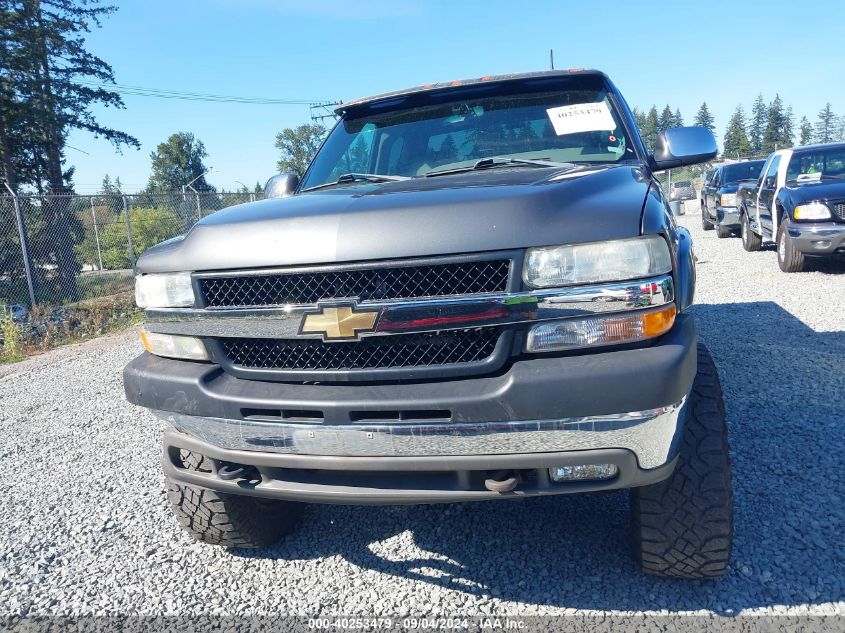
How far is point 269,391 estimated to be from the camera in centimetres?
208

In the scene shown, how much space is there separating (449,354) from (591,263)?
1.71ft

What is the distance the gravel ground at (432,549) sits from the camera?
2.27m

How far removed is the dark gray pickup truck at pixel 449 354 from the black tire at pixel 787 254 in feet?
23.7

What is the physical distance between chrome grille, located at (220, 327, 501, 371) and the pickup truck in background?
7.81 m

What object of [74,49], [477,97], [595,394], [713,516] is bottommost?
[713,516]

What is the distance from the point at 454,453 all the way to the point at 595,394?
463 mm

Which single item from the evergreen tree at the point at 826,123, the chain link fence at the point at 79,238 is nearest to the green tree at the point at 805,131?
the evergreen tree at the point at 826,123

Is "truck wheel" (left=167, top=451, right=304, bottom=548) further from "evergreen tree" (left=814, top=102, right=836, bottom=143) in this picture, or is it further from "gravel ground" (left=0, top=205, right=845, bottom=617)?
"evergreen tree" (left=814, top=102, right=836, bottom=143)

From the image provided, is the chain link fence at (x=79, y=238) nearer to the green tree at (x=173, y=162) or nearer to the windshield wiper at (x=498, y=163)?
the windshield wiper at (x=498, y=163)

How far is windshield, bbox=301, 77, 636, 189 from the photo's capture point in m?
3.01

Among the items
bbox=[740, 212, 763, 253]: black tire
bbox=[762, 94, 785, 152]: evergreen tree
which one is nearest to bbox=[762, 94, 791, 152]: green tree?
bbox=[762, 94, 785, 152]: evergreen tree

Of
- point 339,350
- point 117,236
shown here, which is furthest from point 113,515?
point 117,236

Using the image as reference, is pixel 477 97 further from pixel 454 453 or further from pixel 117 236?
pixel 117 236

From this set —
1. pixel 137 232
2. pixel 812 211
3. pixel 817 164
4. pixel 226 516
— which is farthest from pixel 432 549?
pixel 137 232
